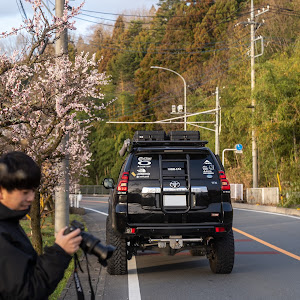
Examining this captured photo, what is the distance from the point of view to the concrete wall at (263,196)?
3092 centimetres

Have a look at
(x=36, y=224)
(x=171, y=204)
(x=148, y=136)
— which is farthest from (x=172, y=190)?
(x=36, y=224)

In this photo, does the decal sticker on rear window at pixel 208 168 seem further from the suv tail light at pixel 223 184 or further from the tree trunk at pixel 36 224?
the tree trunk at pixel 36 224

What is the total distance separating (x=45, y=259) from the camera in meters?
3.08

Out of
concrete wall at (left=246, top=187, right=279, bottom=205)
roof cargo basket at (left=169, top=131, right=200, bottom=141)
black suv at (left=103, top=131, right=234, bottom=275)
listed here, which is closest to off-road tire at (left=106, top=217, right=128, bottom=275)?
black suv at (left=103, top=131, right=234, bottom=275)

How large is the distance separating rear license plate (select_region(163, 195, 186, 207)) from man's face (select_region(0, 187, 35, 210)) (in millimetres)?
6141

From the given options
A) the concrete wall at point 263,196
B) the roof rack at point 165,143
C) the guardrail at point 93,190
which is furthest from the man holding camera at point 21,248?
the guardrail at point 93,190

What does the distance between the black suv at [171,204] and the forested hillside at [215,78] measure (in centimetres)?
2153

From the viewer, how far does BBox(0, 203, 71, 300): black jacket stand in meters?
2.96

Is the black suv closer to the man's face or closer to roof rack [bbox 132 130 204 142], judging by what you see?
roof rack [bbox 132 130 204 142]

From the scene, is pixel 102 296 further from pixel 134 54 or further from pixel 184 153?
pixel 134 54

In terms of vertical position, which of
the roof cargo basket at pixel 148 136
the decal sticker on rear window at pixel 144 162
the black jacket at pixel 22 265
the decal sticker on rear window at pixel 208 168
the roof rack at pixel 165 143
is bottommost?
the black jacket at pixel 22 265

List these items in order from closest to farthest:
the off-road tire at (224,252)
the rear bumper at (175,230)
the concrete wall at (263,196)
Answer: the rear bumper at (175,230) < the off-road tire at (224,252) < the concrete wall at (263,196)

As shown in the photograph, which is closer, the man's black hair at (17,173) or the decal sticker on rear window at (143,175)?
the man's black hair at (17,173)

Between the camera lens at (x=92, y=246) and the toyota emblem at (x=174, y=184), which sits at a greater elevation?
the toyota emblem at (x=174, y=184)
